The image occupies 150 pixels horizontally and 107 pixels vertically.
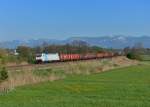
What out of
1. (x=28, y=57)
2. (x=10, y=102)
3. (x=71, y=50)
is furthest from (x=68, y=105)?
(x=71, y=50)

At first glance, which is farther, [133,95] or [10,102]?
[133,95]

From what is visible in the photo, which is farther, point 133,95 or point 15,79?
point 15,79

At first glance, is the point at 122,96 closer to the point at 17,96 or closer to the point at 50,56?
the point at 17,96

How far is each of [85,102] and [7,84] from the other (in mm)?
11134

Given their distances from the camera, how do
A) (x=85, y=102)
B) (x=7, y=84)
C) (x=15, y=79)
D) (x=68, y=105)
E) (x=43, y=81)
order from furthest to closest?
1. (x=43, y=81)
2. (x=15, y=79)
3. (x=7, y=84)
4. (x=85, y=102)
5. (x=68, y=105)

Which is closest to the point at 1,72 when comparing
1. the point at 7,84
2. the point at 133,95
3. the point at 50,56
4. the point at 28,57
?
the point at 7,84

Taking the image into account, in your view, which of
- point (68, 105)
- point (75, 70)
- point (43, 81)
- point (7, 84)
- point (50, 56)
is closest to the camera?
point (68, 105)

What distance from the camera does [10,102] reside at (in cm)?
2027

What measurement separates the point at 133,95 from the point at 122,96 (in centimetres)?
93

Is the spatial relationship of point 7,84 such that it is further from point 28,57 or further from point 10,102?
point 28,57

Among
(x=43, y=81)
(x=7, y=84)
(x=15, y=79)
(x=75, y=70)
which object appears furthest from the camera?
(x=75, y=70)

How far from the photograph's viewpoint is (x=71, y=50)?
133750 mm

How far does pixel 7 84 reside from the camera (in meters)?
30.3

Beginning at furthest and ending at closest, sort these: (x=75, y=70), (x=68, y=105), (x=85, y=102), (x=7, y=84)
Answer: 1. (x=75, y=70)
2. (x=7, y=84)
3. (x=85, y=102)
4. (x=68, y=105)
